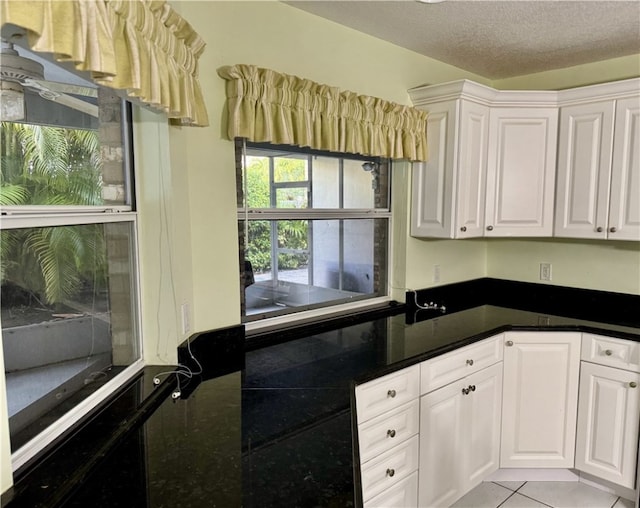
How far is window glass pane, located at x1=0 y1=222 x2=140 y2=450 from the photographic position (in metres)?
1.09

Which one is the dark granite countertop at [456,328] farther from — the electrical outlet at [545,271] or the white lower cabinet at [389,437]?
the electrical outlet at [545,271]

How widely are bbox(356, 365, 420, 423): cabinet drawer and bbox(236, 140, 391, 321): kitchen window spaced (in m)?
0.69

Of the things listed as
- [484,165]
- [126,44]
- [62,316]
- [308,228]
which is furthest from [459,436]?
[126,44]

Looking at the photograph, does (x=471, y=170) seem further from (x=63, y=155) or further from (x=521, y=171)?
(x=63, y=155)

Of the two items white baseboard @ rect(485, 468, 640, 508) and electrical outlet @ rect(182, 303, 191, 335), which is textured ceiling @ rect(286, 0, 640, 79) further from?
white baseboard @ rect(485, 468, 640, 508)

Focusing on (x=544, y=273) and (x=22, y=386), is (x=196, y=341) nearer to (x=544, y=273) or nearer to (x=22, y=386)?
(x=22, y=386)

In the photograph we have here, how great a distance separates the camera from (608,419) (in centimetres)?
227

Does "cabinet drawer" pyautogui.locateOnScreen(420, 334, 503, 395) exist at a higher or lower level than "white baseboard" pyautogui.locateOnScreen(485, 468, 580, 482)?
higher

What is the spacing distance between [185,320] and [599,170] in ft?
7.77

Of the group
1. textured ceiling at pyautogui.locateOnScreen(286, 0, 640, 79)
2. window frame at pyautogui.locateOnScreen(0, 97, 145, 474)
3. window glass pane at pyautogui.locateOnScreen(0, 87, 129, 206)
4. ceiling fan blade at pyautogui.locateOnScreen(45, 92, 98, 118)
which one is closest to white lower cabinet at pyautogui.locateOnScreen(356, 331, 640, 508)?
window frame at pyautogui.locateOnScreen(0, 97, 145, 474)

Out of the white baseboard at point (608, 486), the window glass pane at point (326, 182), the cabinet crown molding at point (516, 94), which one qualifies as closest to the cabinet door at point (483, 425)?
the white baseboard at point (608, 486)

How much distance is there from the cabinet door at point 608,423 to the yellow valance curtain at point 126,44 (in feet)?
7.54

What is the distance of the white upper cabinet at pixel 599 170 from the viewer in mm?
2375

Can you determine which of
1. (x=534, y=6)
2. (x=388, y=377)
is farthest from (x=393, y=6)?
(x=388, y=377)
